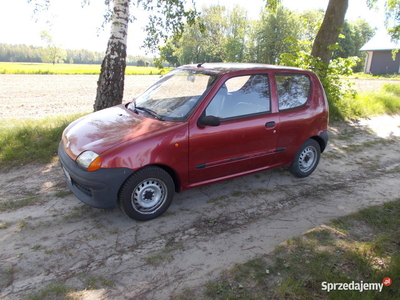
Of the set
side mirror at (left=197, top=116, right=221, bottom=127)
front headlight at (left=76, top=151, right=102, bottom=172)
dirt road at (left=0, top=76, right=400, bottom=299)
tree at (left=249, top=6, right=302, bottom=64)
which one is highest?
tree at (left=249, top=6, right=302, bottom=64)

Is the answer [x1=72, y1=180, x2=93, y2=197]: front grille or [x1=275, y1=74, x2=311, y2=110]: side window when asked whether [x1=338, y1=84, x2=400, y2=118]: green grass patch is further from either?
[x1=72, y1=180, x2=93, y2=197]: front grille

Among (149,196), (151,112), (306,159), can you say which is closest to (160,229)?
(149,196)

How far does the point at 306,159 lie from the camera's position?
18.1ft

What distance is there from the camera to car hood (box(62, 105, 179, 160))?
372 cm

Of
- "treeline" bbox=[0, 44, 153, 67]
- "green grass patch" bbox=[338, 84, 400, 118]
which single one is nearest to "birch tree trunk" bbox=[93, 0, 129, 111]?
"green grass patch" bbox=[338, 84, 400, 118]

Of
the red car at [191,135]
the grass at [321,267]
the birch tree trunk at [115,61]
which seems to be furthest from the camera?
the birch tree trunk at [115,61]

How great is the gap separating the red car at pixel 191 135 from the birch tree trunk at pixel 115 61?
2.37m

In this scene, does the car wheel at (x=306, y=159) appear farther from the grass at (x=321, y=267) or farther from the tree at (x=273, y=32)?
the tree at (x=273, y=32)

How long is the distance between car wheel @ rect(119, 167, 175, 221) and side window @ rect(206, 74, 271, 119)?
42.5 inches

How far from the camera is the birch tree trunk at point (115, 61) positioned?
679 centimetres

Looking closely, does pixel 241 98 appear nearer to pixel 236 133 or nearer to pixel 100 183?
pixel 236 133

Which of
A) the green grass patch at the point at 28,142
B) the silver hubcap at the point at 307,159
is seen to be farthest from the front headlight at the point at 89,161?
the silver hubcap at the point at 307,159

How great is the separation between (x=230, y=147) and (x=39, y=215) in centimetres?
271

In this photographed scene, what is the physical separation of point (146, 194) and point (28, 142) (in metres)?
3.76
